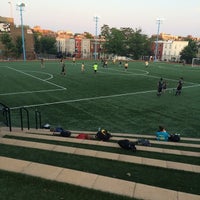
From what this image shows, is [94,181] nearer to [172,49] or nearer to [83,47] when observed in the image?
[172,49]

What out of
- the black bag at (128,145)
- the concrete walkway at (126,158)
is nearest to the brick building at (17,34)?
the concrete walkway at (126,158)

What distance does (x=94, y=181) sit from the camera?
15.3 ft

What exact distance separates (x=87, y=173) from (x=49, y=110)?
10.9 metres

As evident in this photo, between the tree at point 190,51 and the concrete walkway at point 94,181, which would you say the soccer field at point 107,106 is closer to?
the concrete walkway at point 94,181

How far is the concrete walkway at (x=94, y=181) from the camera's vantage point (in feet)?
14.1

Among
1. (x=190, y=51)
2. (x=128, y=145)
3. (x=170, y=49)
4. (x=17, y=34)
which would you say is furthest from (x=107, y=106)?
(x=170, y=49)

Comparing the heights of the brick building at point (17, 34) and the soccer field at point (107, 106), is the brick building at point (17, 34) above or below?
above

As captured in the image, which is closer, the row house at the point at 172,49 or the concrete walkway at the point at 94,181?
the concrete walkway at the point at 94,181

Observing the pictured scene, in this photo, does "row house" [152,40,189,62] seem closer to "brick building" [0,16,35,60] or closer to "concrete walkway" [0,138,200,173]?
"brick building" [0,16,35,60]

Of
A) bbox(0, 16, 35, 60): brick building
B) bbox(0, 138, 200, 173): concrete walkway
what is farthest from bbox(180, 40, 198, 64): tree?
bbox(0, 138, 200, 173): concrete walkway

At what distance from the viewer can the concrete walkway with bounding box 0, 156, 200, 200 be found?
4305mm

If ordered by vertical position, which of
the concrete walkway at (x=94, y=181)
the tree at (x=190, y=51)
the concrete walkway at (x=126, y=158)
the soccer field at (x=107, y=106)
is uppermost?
the tree at (x=190, y=51)

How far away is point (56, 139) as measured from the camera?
26.8ft

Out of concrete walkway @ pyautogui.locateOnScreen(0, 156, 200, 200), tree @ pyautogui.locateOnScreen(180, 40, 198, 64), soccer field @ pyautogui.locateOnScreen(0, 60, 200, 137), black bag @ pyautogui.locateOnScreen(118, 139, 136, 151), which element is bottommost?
soccer field @ pyautogui.locateOnScreen(0, 60, 200, 137)
